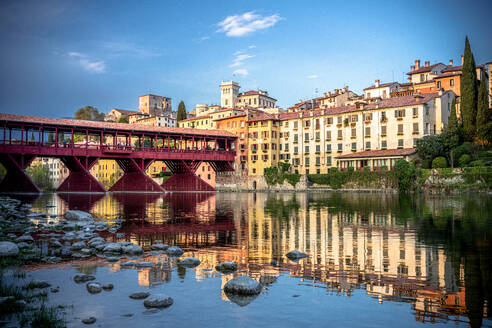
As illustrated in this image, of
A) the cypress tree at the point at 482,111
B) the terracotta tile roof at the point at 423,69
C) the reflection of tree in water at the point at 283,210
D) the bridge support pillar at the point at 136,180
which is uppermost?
the terracotta tile roof at the point at 423,69

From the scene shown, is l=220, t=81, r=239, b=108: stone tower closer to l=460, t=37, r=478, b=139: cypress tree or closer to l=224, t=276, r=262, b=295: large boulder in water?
l=460, t=37, r=478, b=139: cypress tree

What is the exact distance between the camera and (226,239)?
1401 centimetres

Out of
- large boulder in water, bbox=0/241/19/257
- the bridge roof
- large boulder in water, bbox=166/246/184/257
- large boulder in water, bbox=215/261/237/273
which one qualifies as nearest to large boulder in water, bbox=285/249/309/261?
large boulder in water, bbox=215/261/237/273

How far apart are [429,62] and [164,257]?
280 ft

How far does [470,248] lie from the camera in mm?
11656

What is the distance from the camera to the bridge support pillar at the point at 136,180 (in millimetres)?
59375

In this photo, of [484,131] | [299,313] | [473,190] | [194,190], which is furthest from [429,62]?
[299,313]

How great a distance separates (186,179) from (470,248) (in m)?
59.5

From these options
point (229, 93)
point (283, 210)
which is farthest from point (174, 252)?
point (229, 93)

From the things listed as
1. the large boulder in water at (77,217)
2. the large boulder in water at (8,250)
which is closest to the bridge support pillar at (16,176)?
the large boulder in water at (77,217)

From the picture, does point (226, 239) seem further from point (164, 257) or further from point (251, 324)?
point (251, 324)

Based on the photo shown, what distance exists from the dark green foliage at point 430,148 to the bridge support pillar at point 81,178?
43.8 m

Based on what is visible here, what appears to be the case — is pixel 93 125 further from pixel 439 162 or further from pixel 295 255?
pixel 295 255

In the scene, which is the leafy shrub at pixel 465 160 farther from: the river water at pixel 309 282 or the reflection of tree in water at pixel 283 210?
the river water at pixel 309 282
